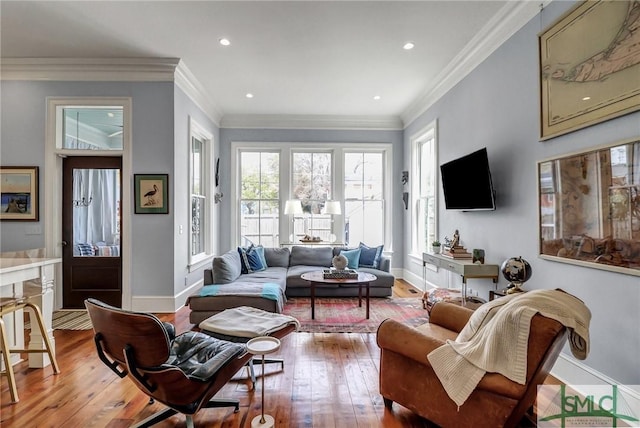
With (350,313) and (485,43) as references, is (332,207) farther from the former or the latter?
(485,43)

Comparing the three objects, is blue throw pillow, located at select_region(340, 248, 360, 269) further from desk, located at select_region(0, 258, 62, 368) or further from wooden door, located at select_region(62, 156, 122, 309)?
desk, located at select_region(0, 258, 62, 368)

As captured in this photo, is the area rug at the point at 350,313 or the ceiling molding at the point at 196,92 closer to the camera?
the area rug at the point at 350,313

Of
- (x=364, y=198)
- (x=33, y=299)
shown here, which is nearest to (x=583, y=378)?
(x=33, y=299)

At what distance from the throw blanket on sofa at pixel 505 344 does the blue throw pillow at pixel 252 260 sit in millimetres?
3492

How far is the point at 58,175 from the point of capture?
4152mm

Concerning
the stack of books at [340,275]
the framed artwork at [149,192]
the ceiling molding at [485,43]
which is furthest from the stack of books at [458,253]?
the framed artwork at [149,192]

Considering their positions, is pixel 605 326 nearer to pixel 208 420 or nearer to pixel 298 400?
pixel 298 400

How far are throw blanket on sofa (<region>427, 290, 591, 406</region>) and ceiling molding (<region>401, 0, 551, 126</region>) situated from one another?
2501mm

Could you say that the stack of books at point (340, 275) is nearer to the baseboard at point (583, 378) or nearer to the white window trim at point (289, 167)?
the baseboard at point (583, 378)

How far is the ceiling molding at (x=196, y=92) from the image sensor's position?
426 centimetres

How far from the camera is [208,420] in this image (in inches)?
80.4

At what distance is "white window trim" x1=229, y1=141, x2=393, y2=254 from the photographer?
253 inches

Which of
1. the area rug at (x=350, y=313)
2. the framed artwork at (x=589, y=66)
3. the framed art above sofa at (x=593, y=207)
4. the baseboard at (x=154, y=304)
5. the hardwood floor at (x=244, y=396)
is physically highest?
the framed artwork at (x=589, y=66)

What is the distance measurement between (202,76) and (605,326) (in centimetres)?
504
